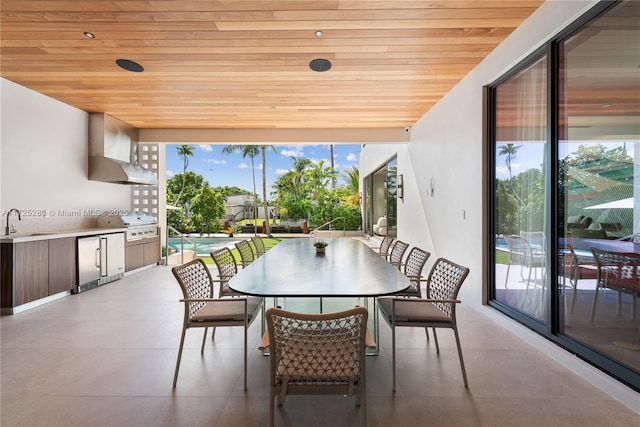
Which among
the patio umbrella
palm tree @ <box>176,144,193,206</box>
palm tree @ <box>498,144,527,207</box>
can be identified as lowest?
the patio umbrella

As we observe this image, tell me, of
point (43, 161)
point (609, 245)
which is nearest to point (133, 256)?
point (43, 161)

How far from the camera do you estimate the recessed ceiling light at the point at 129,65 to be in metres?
3.53

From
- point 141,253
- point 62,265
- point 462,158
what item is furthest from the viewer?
point 141,253

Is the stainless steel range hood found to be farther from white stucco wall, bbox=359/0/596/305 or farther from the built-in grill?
white stucco wall, bbox=359/0/596/305

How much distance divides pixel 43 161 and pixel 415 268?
17.1 feet

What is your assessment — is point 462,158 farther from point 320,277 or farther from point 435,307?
point 320,277

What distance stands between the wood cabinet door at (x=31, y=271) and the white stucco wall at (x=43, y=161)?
0.66 m

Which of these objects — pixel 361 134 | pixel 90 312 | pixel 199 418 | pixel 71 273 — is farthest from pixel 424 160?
pixel 71 273

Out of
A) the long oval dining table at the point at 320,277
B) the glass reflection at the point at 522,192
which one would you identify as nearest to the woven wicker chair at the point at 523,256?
the glass reflection at the point at 522,192

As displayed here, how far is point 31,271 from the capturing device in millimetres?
3877

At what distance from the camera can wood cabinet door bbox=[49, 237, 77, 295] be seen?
417 cm

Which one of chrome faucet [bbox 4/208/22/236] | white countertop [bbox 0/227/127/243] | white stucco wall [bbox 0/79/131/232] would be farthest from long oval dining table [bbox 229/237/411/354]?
white stucco wall [bbox 0/79/131/232]

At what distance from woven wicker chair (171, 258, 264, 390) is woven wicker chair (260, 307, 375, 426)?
0.73 m

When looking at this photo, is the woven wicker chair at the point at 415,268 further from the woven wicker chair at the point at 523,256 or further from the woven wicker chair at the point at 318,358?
the woven wicker chair at the point at 318,358
